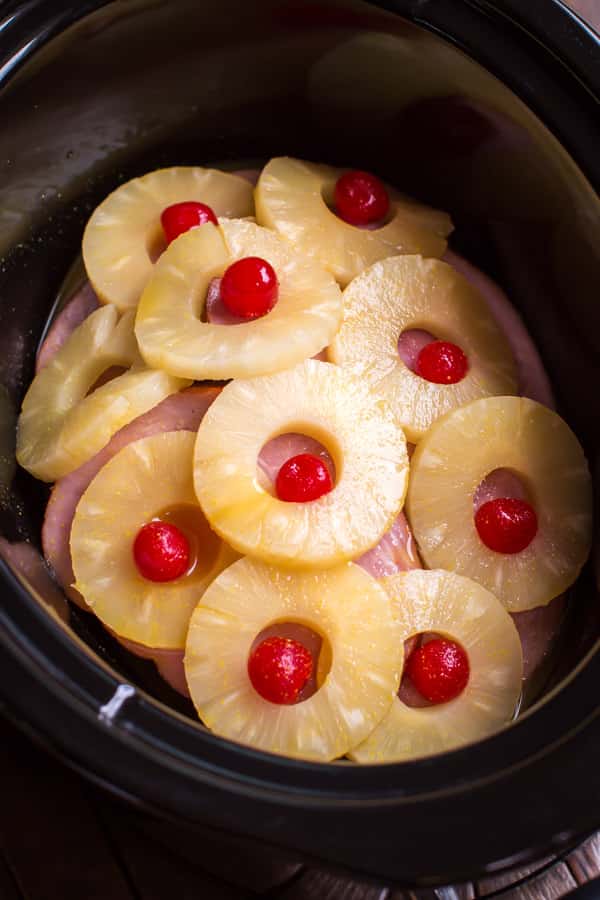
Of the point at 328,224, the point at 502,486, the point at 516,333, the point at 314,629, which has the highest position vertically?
the point at 328,224

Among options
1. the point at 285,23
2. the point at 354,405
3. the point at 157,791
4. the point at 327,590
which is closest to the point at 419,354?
the point at 354,405

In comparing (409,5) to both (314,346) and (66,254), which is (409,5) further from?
(66,254)

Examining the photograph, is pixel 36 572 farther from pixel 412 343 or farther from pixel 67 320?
pixel 412 343

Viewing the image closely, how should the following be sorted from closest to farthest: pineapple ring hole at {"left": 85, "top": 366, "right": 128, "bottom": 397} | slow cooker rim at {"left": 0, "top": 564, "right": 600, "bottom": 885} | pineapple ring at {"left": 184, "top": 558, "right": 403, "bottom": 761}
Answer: slow cooker rim at {"left": 0, "top": 564, "right": 600, "bottom": 885} → pineapple ring at {"left": 184, "top": 558, "right": 403, "bottom": 761} → pineapple ring hole at {"left": 85, "top": 366, "right": 128, "bottom": 397}

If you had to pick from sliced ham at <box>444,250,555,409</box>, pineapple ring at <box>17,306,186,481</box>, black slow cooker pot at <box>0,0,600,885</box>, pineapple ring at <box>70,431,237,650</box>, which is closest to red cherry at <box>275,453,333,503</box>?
pineapple ring at <box>70,431,237,650</box>

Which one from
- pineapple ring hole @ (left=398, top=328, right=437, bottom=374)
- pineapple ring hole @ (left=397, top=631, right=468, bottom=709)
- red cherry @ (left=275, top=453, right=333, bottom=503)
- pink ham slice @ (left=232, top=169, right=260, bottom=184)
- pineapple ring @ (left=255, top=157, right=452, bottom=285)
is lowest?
pineapple ring hole @ (left=397, top=631, right=468, bottom=709)

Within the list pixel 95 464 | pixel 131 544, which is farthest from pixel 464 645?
pixel 95 464

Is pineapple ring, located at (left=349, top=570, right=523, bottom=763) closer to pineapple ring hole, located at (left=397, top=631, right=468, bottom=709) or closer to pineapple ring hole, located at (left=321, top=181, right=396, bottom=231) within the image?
pineapple ring hole, located at (left=397, top=631, right=468, bottom=709)
